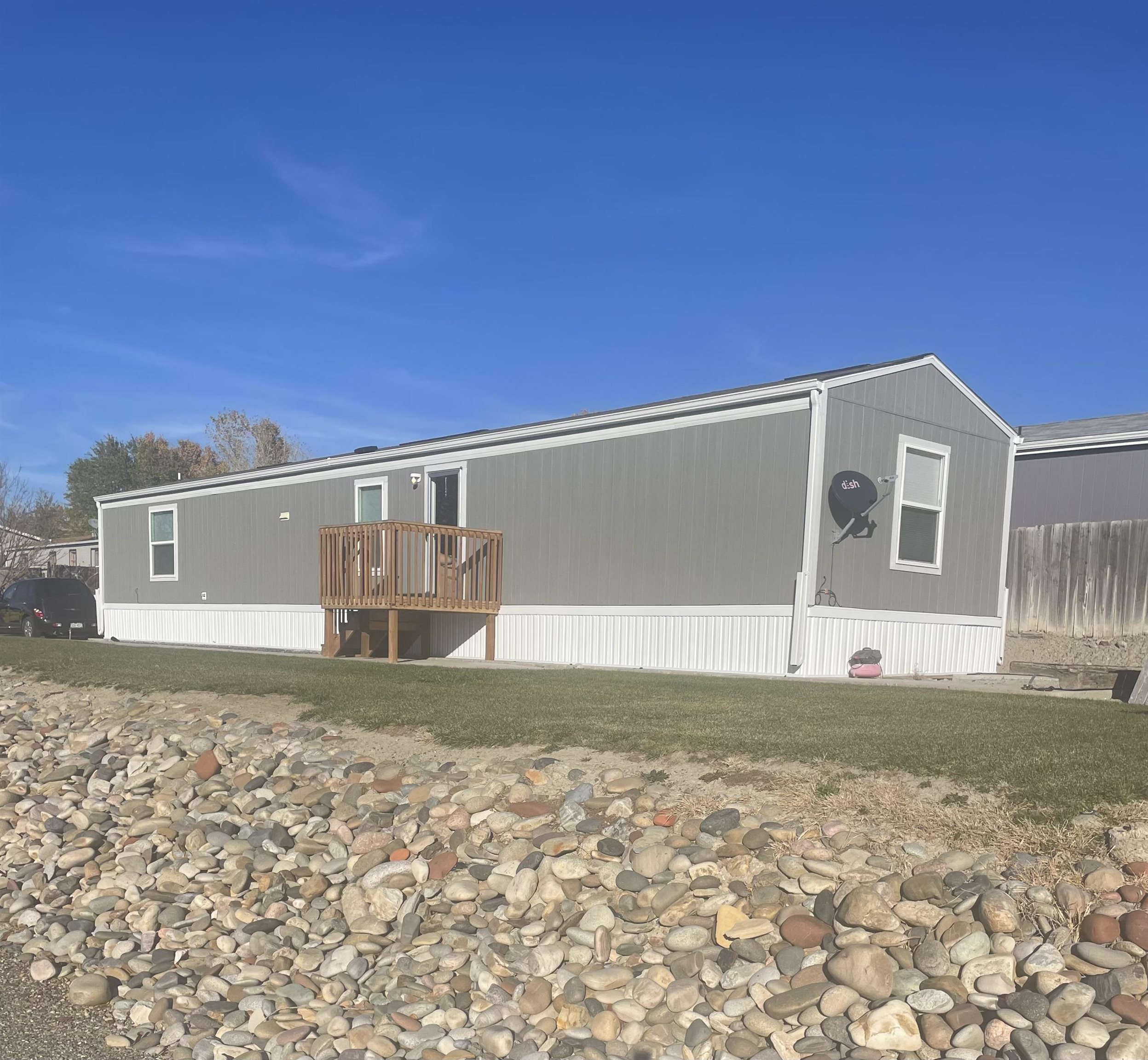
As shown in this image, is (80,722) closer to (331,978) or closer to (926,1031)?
(331,978)

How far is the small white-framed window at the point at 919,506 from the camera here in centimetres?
1045

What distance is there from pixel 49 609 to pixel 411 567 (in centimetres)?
909

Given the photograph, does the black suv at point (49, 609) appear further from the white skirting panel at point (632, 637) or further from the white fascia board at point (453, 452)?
the white skirting panel at point (632, 637)

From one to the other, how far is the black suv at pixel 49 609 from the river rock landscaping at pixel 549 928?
1263 centimetres

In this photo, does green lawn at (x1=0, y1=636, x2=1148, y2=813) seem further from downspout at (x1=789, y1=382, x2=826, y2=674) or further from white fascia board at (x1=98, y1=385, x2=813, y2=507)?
white fascia board at (x1=98, y1=385, x2=813, y2=507)

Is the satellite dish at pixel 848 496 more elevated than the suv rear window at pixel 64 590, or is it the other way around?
the satellite dish at pixel 848 496

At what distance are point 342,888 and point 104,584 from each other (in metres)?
15.7

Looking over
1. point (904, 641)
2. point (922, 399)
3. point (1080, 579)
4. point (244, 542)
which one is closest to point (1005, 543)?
point (1080, 579)

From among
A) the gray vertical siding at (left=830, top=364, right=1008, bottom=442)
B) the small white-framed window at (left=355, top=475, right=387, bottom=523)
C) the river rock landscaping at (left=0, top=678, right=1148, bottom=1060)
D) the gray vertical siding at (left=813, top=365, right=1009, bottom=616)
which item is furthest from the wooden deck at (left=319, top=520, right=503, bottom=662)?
the river rock landscaping at (left=0, top=678, right=1148, bottom=1060)

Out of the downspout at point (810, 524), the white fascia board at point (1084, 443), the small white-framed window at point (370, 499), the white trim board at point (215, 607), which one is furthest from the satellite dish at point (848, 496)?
the white trim board at point (215, 607)

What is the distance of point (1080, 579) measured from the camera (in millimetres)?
12773

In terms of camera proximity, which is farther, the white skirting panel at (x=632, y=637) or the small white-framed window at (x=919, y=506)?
the small white-framed window at (x=919, y=506)

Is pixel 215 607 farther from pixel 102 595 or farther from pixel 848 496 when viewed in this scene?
pixel 848 496

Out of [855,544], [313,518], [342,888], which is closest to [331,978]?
[342,888]
